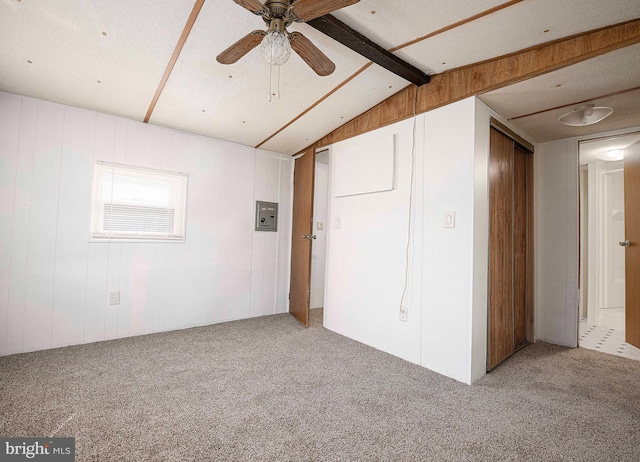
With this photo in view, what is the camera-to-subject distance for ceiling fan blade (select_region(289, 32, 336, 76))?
5.07 ft

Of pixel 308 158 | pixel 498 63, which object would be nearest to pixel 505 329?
pixel 498 63

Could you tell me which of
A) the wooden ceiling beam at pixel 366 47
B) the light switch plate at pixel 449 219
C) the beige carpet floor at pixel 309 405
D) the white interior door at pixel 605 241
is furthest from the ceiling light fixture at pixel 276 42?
the white interior door at pixel 605 241

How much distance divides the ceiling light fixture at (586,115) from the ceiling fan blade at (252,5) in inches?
98.8

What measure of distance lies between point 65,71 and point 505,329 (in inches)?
163

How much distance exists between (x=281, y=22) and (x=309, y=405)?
2109 mm

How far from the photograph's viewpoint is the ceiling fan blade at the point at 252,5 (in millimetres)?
1337

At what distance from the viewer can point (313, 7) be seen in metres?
1.38

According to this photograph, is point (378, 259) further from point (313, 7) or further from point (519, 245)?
point (313, 7)

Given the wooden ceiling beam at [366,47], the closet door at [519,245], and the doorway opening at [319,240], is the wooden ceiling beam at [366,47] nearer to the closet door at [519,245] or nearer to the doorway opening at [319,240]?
the closet door at [519,245]

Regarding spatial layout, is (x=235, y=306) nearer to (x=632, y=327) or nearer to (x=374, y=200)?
(x=374, y=200)

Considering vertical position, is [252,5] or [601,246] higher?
[252,5]

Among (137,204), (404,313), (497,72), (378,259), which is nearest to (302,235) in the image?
(378,259)

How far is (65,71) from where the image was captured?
2.25 metres

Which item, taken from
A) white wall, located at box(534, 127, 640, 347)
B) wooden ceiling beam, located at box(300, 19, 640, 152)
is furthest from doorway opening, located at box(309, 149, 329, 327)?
white wall, located at box(534, 127, 640, 347)
